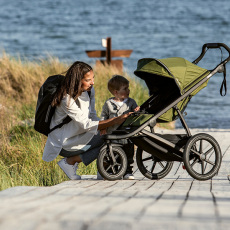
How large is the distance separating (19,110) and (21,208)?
5.39 metres

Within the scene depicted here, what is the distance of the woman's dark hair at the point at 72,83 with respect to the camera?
12.8 ft

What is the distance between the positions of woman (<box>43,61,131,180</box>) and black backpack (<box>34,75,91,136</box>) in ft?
0.18

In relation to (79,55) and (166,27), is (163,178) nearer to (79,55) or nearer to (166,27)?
(79,55)

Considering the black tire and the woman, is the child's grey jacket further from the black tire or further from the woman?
the black tire

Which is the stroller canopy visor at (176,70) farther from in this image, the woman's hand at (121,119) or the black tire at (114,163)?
the black tire at (114,163)

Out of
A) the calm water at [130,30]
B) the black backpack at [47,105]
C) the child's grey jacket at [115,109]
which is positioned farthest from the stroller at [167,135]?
the calm water at [130,30]

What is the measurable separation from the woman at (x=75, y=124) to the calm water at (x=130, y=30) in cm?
744

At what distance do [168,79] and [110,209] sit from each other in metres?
2.06

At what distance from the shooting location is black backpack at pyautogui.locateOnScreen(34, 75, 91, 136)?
395cm

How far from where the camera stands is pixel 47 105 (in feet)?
13.0

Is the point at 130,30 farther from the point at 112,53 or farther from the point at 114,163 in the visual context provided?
the point at 114,163

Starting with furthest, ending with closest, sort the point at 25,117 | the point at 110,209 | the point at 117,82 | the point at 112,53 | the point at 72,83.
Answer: the point at 112,53 → the point at 25,117 → the point at 117,82 → the point at 72,83 → the point at 110,209

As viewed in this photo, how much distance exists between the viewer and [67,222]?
217 centimetres

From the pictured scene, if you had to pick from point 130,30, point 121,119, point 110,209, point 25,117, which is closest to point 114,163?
point 121,119
